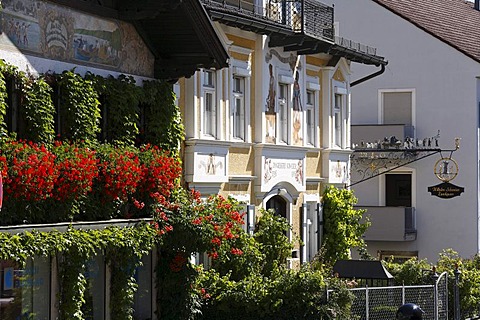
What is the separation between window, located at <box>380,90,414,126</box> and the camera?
40594 millimetres

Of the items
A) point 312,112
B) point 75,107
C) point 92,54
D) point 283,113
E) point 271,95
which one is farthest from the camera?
point 312,112

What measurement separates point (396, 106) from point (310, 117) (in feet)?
41.0

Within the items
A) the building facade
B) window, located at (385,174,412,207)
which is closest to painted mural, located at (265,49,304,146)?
the building facade

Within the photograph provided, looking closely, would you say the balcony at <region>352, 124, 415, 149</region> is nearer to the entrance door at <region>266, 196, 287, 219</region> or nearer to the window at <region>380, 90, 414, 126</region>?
the window at <region>380, 90, 414, 126</region>

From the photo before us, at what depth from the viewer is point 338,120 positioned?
3073cm

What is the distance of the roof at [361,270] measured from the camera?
25000 mm

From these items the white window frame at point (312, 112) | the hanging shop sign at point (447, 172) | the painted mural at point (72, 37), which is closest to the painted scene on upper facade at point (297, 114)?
the white window frame at point (312, 112)

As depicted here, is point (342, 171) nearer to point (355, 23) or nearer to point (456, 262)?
point (456, 262)

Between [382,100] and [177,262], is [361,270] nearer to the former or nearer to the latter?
[177,262]

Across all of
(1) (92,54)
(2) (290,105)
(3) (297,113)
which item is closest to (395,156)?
(3) (297,113)

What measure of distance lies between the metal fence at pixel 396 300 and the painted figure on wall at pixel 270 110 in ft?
14.4

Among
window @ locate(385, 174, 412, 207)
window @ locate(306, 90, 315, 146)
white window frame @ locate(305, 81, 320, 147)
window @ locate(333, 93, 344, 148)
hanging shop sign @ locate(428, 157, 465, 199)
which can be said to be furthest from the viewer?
window @ locate(385, 174, 412, 207)

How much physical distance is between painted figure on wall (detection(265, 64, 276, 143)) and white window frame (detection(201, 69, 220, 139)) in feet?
8.50

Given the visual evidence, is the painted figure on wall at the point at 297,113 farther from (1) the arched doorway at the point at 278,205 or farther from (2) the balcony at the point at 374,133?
(2) the balcony at the point at 374,133
